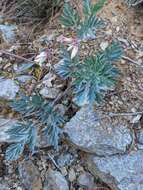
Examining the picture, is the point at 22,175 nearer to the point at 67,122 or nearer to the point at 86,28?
the point at 67,122

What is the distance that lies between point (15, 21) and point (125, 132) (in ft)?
3.20

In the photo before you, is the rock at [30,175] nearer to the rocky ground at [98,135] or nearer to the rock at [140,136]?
the rocky ground at [98,135]

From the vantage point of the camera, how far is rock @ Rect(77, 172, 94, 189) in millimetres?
1933

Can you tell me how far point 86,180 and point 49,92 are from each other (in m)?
0.41

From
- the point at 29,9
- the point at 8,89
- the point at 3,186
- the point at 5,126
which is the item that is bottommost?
the point at 3,186

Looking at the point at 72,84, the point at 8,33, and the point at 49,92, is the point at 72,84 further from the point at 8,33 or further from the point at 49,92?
the point at 8,33

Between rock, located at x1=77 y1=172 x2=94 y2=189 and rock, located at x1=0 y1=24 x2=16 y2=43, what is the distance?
2.68 feet

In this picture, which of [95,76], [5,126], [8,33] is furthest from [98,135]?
[8,33]

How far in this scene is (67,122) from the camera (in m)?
1.96

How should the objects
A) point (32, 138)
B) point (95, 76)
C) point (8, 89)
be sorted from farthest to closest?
point (8, 89) → point (32, 138) → point (95, 76)

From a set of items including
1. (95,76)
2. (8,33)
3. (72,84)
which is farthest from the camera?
(8,33)

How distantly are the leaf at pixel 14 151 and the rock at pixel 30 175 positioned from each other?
0.12 meters

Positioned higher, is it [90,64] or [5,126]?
[90,64]

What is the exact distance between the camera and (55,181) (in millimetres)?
1935
